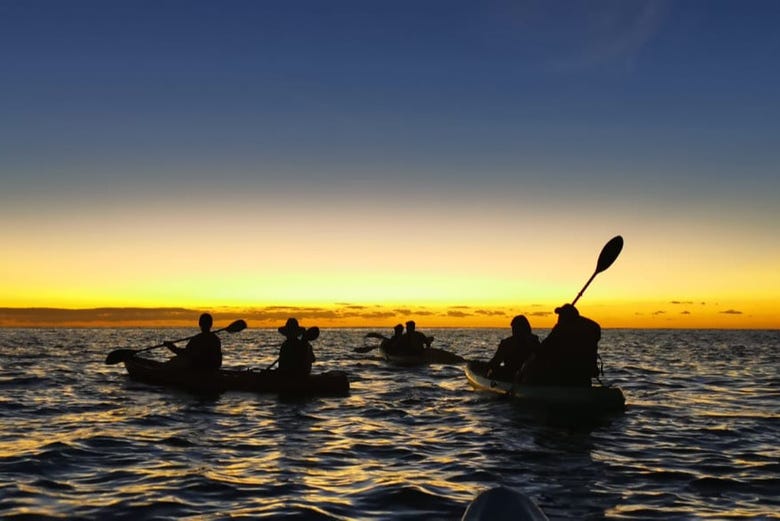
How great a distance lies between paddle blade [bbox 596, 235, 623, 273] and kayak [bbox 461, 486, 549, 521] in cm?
1367

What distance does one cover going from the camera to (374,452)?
10797 millimetres

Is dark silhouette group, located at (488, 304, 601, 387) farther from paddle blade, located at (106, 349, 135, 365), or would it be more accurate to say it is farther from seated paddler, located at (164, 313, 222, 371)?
paddle blade, located at (106, 349, 135, 365)

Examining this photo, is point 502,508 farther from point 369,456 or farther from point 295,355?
point 295,355

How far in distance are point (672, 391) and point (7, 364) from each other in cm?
2857

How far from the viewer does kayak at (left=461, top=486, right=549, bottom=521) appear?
522 cm

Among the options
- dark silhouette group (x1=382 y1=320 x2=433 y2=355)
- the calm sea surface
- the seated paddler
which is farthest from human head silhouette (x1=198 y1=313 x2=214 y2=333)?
dark silhouette group (x1=382 y1=320 x2=433 y2=355)

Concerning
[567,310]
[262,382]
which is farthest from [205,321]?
[567,310]

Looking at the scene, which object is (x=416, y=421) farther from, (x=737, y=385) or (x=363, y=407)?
(x=737, y=385)

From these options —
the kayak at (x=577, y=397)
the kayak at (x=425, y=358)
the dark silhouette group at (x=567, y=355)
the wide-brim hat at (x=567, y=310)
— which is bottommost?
the kayak at (x=425, y=358)

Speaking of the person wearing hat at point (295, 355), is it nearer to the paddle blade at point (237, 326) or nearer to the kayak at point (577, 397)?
the paddle blade at point (237, 326)

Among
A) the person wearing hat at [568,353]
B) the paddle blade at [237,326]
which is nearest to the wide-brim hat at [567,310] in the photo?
the person wearing hat at [568,353]

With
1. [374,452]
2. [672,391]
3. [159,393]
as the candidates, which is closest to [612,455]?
[374,452]

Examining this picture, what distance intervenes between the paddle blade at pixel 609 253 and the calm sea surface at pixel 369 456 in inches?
145

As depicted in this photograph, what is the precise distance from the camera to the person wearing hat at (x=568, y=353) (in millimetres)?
14281
